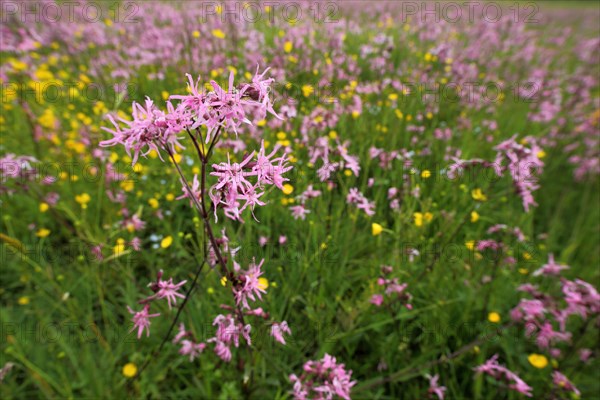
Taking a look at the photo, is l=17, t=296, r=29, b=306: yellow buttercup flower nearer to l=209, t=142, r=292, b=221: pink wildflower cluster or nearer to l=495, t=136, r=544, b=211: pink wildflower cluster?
l=209, t=142, r=292, b=221: pink wildflower cluster

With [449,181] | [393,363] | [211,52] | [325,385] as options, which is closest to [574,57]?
[449,181]

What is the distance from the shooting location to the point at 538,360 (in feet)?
6.33

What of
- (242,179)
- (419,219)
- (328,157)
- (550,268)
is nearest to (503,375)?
(550,268)

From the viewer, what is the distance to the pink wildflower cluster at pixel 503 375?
169 centimetres

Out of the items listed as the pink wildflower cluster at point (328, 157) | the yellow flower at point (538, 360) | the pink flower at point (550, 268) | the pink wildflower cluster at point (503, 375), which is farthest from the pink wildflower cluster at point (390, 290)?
the pink flower at point (550, 268)

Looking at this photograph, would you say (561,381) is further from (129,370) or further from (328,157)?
(129,370)

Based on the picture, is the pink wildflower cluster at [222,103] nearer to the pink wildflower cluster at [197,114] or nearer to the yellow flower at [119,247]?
the pink wildflower cluster at [197,114]

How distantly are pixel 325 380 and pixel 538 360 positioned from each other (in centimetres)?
133

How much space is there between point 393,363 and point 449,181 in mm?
1606

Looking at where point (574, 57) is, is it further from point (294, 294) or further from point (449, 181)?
point (294, 294)

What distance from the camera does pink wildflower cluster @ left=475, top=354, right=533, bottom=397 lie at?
169 cm

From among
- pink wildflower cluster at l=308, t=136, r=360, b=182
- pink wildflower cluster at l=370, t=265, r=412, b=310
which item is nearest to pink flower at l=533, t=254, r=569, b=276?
pink wildflower cluster at l=370, t=265, r=412, b=310

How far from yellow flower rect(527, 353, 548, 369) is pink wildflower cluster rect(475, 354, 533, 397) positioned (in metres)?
0.15

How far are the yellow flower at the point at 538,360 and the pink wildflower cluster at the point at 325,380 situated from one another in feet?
3.81
